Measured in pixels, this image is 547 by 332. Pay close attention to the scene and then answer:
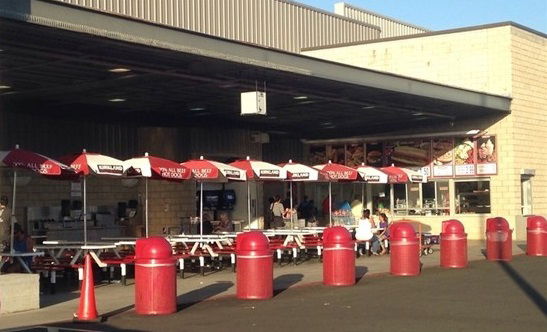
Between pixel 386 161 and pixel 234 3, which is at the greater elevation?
pixel 234 3

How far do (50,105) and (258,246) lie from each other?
10884 mm

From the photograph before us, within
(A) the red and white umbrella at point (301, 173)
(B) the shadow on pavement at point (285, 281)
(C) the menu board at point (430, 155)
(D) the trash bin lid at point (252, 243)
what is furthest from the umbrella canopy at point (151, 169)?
(C) the menu board at point (430, 155)

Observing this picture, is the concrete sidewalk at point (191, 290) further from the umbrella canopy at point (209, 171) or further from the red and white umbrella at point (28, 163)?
the umbrella canopy at point (209, 171)

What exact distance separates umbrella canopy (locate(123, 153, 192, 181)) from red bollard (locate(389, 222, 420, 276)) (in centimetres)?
507

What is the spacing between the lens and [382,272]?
19281mm

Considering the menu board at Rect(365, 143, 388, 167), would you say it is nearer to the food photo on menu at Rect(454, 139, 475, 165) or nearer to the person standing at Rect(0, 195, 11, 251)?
the food photo on menu at Rect(454, 139, 475, 165)

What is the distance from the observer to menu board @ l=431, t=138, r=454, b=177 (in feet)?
106

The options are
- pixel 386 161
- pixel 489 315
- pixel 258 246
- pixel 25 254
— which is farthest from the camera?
pixel 386 161

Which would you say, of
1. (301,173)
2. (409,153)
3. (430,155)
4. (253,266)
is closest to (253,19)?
(409,153)

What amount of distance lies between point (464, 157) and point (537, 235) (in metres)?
8.67

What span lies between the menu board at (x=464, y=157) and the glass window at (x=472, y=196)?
46 centimetres

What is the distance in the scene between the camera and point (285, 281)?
699 inches

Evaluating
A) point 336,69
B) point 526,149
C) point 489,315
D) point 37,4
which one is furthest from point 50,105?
point 526,149

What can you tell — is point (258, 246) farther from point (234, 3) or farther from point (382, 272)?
point (234, 3)
